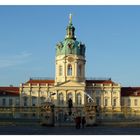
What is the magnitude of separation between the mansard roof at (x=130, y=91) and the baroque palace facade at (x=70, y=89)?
1.28 ft

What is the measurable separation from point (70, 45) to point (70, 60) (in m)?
2.71

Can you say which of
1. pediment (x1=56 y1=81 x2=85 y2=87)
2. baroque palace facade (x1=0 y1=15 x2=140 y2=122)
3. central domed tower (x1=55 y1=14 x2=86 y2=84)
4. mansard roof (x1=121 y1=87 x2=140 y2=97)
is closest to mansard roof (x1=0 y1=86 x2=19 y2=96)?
baroque palace facade (x1=0 y1=15 x2=140 y2=122)

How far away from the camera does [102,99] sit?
90.2 metres

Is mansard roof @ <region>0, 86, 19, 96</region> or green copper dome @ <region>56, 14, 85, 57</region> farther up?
green copper dome @ <region>56, 14, 85, 57</region>

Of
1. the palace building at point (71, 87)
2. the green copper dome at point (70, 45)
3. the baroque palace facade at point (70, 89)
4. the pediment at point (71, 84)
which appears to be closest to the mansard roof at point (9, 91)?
the baroque palace facade at point (70, 89)

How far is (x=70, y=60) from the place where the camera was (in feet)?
295

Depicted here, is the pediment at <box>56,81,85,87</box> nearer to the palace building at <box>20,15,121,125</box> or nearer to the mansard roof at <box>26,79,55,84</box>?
the palace building at <box>20,15,121,125</box>

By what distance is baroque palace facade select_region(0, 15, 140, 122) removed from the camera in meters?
88.7

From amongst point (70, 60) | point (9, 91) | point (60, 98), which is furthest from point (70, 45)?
point (9, 91)

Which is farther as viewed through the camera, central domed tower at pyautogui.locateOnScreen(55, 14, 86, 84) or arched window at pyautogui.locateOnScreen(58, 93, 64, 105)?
central domed tower at pyautogui.locateOnScreen(55, 14, 86, 84)

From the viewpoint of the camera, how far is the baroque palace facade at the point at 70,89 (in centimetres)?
8869

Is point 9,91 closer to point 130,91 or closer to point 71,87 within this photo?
point 71,87

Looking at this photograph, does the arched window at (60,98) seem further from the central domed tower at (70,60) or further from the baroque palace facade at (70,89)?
the central domed tower at (70,60)

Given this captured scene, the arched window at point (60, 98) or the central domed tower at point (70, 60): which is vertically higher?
the central domed tower at point (70, 60)
